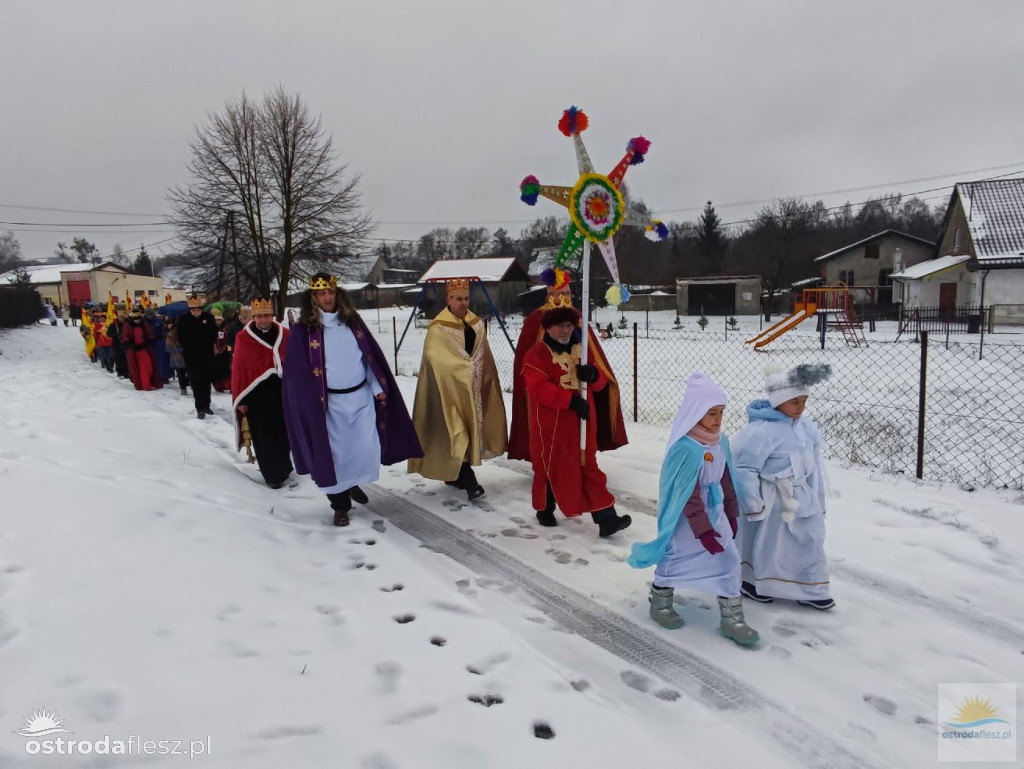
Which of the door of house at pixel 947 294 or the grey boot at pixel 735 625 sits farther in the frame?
the door of house at pixel 947 294

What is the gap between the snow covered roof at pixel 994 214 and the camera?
28344 millimetres

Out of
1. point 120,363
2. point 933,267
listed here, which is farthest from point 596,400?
point 933,267

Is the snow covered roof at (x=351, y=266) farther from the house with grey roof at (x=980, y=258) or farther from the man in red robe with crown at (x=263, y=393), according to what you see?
the house with grey roof at (x=980, y=258)

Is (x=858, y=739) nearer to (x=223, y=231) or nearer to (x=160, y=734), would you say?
(x=160, y=734)

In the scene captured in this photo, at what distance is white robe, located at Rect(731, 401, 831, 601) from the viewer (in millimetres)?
3355

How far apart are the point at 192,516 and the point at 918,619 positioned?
15.2 feet

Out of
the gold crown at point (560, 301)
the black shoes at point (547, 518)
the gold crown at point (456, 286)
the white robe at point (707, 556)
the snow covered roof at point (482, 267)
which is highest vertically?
the snow covered roof at point (482, 267)

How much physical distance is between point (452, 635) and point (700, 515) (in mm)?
1410

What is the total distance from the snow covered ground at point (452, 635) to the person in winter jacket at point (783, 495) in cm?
20

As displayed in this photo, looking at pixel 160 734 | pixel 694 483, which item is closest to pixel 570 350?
pixel 694 483

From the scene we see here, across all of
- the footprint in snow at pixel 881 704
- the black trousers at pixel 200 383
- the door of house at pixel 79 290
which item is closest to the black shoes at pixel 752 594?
the footprint in snow at pixel 881 704

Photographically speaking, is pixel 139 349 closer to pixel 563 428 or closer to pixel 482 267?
pixel 563 428

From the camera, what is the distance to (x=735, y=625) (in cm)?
320

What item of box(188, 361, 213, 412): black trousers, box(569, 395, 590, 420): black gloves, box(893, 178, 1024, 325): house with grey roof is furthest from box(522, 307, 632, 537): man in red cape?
box(893, 178, 1024, 325): house with grey roof
